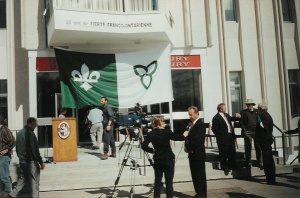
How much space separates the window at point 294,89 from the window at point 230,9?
3.70m

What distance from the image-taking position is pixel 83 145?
1309cm

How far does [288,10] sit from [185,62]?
609 cm

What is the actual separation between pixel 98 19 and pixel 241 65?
6.82 m

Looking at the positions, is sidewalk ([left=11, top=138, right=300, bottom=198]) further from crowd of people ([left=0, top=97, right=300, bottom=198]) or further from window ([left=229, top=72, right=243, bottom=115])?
window ([left=229, top=72, right=243, bottom=115])

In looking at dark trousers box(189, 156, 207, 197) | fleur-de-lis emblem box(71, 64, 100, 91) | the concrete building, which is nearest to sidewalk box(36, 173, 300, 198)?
dark trousers box(189, 156, 207, 197)

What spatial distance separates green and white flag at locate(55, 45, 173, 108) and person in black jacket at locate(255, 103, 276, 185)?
434 centimetres

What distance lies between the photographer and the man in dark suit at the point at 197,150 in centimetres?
643

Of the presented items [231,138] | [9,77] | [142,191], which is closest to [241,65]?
[231,138]

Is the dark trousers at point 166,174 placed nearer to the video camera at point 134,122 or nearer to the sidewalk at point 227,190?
the sidewalk at point 227,190

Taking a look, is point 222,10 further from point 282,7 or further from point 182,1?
point 282,7

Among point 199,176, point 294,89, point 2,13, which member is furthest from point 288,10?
point 2,13

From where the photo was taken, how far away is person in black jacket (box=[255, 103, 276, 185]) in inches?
310

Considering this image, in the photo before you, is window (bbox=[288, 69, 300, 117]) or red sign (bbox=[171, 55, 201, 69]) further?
window (bbox=[288, 69, 300, 117])

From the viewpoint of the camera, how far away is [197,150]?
648 centimetres
